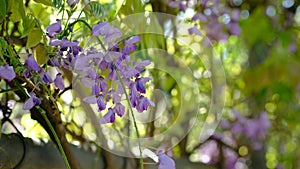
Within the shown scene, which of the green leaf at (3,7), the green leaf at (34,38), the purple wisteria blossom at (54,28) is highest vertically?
the green leaf at (3,7)

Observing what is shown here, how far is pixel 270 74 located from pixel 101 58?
1.05m

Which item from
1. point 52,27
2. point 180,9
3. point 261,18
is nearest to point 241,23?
point 261,18

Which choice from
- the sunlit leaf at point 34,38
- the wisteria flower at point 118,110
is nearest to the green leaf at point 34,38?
the sunlit leaf at point 34,38

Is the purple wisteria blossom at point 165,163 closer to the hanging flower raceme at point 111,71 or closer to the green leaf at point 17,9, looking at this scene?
the hanging flower raceme at point 111,71

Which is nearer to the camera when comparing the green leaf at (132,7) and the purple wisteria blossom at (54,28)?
the purple wisteria blossom at (54,28)

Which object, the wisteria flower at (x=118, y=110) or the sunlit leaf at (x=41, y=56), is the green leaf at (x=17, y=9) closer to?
the sunlit leaf at (x=41, y=56)

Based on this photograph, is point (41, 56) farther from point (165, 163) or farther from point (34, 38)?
point (165, 163)

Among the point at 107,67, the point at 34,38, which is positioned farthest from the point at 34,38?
the point at 107,67

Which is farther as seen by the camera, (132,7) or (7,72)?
(132,7)

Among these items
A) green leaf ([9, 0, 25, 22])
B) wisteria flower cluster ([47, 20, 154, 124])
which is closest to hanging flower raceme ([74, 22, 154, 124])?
wisteria flower cluster ([47, 20, 154, 124])

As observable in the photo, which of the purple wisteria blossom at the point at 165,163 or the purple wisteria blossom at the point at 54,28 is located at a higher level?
the purple wisteria blossom at the point at 54,28

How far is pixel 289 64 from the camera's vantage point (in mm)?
1521

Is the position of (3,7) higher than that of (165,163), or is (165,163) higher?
(3,7)

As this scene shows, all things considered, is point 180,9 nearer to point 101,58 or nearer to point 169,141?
point 169,141
